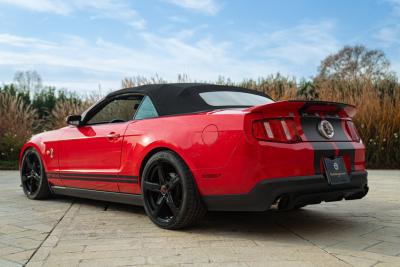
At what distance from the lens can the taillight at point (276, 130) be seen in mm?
3607

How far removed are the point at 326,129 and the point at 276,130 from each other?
560mm

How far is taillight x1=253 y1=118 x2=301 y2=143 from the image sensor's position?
142 inches

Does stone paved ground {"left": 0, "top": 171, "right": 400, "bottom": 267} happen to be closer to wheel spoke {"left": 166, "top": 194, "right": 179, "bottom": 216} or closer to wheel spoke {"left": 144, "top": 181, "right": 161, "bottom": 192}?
wheel spoke {"left": 166, "top": 194, "right": 179, "bottom": 216}

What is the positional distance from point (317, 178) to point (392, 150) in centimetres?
779

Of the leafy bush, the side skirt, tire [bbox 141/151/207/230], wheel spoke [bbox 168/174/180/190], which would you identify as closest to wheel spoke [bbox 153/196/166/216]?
tire [bbox 141/151/207/230]

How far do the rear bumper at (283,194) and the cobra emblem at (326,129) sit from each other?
1.28 ft

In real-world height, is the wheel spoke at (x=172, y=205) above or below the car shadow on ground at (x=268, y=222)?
above

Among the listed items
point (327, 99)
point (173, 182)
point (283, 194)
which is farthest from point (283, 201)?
point (327, 99)

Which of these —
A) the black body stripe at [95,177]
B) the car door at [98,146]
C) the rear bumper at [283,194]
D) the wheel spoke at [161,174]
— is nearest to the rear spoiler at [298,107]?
the rear bumper at [283,194]

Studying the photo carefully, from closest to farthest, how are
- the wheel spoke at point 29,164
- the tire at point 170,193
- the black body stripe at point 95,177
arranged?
the tire at point 170,193 → the black body stripe at point 95,177 → the wheel spoke at point 29,164

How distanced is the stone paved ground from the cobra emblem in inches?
31.8

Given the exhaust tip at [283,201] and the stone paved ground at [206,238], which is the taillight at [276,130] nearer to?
the exhaust tip at [283,201]

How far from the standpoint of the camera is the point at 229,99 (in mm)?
4473

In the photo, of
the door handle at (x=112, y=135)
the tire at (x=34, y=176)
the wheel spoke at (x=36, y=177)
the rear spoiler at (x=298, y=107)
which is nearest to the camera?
the rear spoiler at (x=298, y=107)
